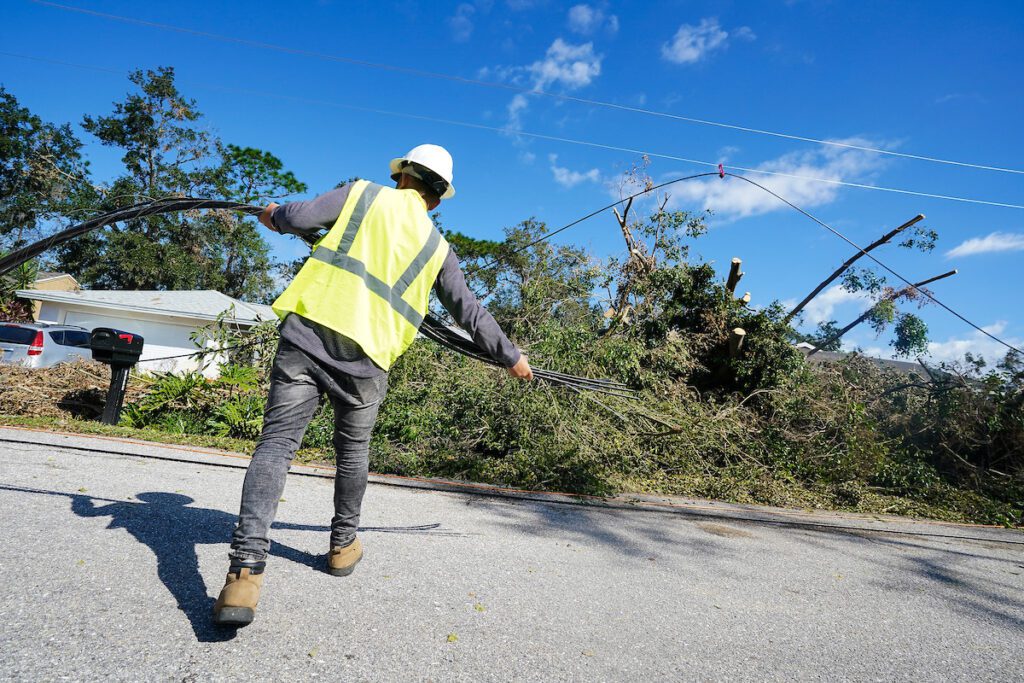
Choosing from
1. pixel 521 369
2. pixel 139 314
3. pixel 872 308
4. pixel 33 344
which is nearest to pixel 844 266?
pixel 872 308

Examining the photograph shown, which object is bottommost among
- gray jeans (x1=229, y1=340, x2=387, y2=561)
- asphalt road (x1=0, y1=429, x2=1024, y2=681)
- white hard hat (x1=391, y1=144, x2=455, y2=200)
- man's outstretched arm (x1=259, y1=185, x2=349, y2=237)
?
asphalt road (x1=0, y1=429, x2=1024, y2=681)

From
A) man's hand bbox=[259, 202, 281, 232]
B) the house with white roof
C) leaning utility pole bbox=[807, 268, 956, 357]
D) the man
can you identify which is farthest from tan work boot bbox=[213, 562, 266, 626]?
the house with white roof

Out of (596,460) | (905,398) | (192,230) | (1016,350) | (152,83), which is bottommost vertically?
(596,460)

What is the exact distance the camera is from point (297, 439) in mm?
2375

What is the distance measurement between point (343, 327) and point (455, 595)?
4.02ft

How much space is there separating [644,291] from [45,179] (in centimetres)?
3217

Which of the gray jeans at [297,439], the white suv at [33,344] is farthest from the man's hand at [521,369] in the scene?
the white suv at [33,344]

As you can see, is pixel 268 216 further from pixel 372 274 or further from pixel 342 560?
pixel 342 560

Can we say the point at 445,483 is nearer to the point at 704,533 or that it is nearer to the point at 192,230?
the point at 704,533

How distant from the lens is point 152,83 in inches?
1241

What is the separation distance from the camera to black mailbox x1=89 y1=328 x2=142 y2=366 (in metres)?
6.05

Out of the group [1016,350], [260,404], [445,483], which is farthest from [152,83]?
[1016,350]

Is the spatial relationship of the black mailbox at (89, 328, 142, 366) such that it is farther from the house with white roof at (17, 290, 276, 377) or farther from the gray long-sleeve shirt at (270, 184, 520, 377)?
the house with white roof at (17, 290, 276, 377)

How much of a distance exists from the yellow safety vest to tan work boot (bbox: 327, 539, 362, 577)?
829 mm
